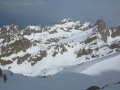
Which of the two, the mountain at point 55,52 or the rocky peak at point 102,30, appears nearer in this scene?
the mountain at point 55,52

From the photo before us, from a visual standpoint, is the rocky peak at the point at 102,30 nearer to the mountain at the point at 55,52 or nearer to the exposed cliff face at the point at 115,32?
the mountain at the point at 55,52

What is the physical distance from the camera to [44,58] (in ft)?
219

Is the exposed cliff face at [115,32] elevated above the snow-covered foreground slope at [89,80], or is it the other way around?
the exposed cliff face at [115,32]

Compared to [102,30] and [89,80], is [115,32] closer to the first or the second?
[102,30]

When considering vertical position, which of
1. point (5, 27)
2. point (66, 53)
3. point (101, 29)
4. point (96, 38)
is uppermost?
point (5, 27)

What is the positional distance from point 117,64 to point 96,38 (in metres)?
47.4

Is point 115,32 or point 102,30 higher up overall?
point 102,30

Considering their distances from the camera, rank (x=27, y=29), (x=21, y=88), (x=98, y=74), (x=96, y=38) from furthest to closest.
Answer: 1. (x=27, y=29)
2. (x=96, y=38)
3. (x=98, y=74)
4. (x=21, y=88)

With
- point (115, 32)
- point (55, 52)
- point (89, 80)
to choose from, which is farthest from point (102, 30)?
point (89, 80)

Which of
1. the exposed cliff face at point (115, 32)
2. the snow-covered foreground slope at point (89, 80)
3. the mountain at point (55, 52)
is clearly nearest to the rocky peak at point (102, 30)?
the mountain at point (55, 52)

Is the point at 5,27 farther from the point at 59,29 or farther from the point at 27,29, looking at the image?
the point at 59,29

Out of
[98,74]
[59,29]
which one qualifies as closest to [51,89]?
[98,74]

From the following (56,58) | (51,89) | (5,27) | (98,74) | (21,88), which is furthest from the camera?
(5,27)

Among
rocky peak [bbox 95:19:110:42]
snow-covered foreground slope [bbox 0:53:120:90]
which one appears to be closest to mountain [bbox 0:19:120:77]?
rocky peak [bbox 95:19:110:42]
